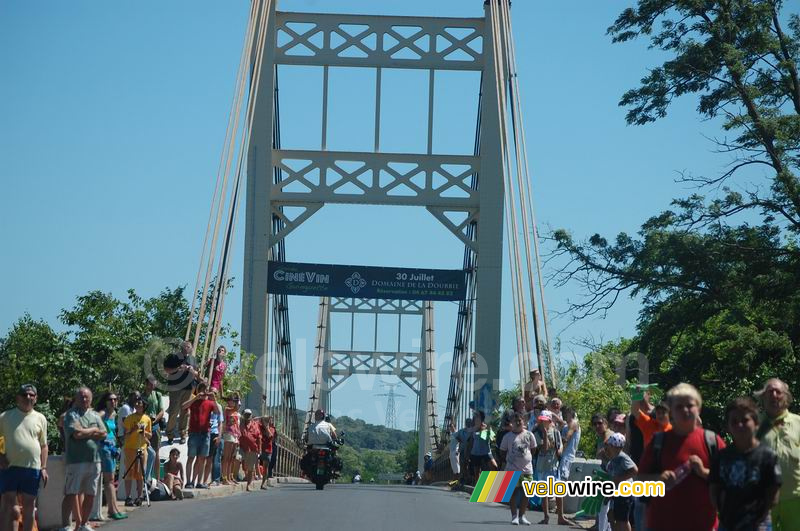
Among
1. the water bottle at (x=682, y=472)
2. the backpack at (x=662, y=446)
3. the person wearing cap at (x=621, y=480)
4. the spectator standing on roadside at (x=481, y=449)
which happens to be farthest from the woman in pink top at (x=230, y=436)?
the water bottle at (x=682, y=472)

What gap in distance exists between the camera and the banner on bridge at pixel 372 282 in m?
32.3

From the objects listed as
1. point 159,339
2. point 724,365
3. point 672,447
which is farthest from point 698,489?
point 159,339

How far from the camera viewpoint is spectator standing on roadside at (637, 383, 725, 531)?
25.3 ft

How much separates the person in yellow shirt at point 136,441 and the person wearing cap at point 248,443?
639 centimetres

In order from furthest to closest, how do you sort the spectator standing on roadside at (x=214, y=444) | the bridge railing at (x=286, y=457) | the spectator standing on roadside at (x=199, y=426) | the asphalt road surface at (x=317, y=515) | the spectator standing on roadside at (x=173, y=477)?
the bridge railing at (x=286, y=457)
the spectator standing on roadside at (x=214, y=444)
the spectator standing on roadside at (x=199, y=426)
the spectator standing on roadside at (x=173, y=477)
the asphalt road surface at (x=317, y=515)

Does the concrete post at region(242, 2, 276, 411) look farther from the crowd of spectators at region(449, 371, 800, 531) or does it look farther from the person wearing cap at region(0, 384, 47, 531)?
the crowd of spectators at region(449, 371, 800, 531)

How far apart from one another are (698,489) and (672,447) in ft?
0.93

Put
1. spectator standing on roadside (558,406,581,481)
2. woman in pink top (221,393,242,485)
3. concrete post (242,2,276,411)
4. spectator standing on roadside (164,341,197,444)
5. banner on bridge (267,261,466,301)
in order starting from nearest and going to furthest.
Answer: spectator standing on roadside (558,406,581,481), spectator standing on roadside (164,341,197,444), woman in pink top (221,393,242,485), concrete post (242,2,276,411), banner on bridge (267,261,466,301)

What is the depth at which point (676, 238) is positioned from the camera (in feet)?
76.4

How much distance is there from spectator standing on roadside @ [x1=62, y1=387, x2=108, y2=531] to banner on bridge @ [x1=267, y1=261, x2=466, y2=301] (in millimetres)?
19255

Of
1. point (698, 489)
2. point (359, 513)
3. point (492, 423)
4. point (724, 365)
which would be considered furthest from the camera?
point (492, 423)

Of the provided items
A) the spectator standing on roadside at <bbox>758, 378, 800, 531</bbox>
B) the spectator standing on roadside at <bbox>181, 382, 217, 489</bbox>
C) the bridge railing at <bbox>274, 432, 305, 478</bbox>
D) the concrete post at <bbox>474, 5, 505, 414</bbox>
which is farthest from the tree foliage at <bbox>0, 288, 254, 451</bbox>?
the spectator standing on roadside at <bbox>758, 378, 800, 531</bbox>

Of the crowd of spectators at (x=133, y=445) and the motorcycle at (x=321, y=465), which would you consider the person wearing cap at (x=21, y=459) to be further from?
the motorcycle at (x=321, y=465)

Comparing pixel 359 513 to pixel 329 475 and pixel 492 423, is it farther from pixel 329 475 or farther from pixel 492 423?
pixel 492 423
